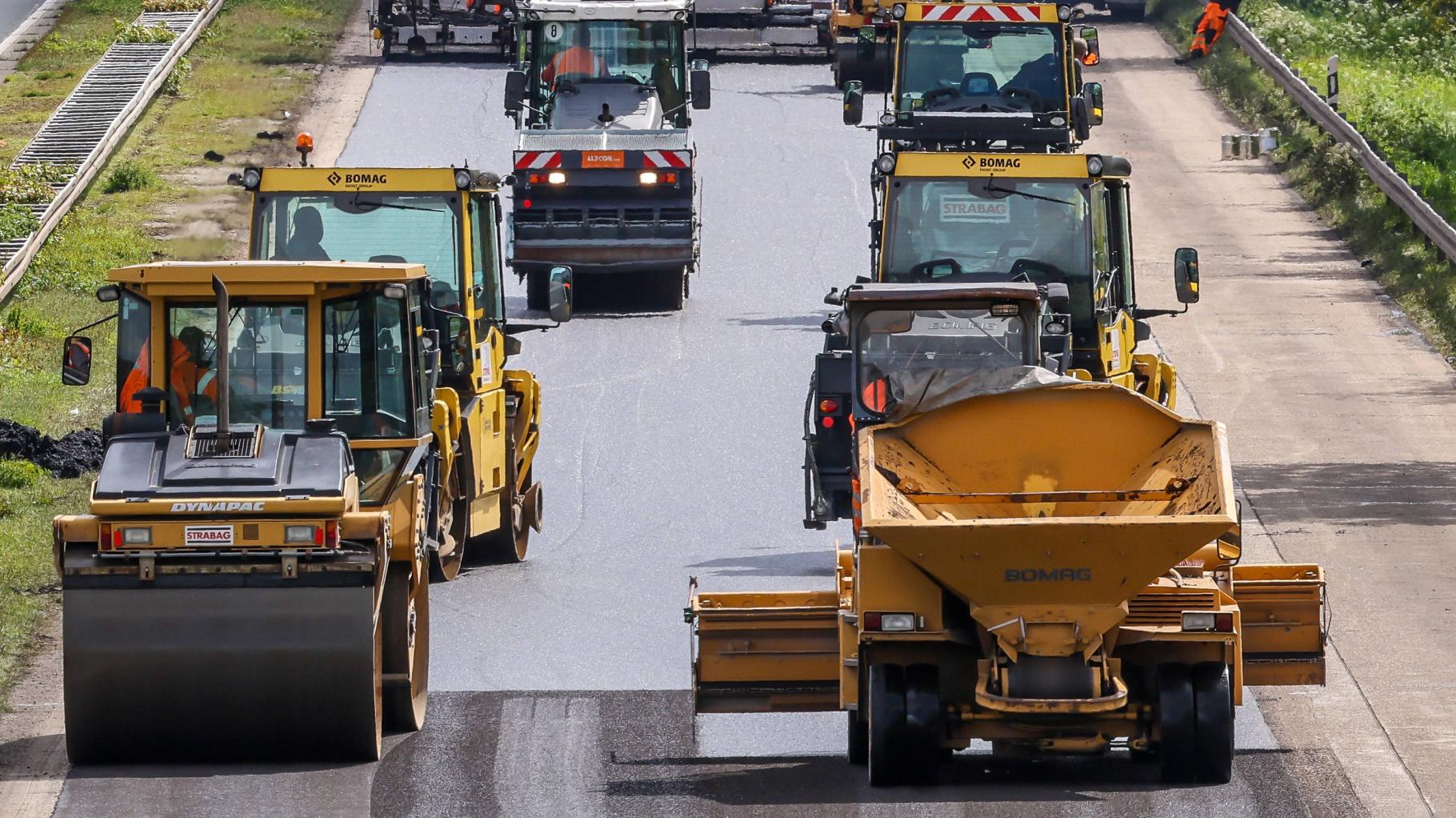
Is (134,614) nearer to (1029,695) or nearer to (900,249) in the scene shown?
(1029,695)

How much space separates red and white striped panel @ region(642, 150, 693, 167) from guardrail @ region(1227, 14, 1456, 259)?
25.6 feet

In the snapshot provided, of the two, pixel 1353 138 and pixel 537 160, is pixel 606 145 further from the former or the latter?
pixel 1353 138

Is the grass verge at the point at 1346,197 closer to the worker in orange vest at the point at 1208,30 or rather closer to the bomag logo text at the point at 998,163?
the worker in orange vest at the point at 1208,30

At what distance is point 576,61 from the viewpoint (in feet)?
79.9

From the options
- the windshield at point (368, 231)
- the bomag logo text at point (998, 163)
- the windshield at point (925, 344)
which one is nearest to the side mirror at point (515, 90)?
the windshield at point (368, 231)

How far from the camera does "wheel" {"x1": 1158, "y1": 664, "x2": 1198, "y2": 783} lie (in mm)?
10469

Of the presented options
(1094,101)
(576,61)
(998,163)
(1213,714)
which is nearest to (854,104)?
(1094,101)

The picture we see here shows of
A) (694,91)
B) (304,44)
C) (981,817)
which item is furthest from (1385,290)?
(304,44)

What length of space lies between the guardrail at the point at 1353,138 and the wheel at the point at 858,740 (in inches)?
572

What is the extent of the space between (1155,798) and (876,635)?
145cm

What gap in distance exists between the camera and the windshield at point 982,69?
23.5 m

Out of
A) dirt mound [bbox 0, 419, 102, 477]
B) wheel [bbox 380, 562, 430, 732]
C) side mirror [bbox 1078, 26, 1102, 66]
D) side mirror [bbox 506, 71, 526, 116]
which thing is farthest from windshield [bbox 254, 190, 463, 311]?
side mirror [bbox 1078, 26, 1102, 66]

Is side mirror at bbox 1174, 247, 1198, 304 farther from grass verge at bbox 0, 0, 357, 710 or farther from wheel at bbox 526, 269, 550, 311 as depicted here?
wheel at bbox 526, 269, 550, 311

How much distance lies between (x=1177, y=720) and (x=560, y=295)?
6.18 m
